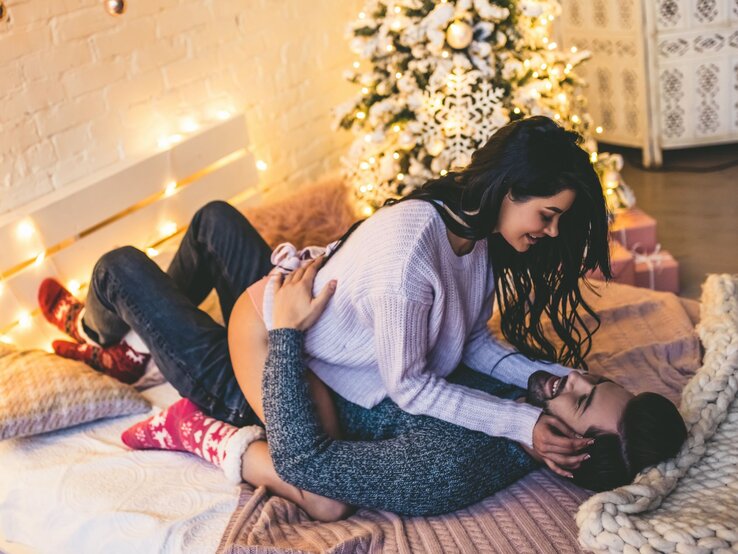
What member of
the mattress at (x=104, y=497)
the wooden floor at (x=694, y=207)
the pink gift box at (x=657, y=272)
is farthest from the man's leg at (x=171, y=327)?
the wooden floor at (x=694, y=207)

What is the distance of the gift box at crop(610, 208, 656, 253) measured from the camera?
119 inches

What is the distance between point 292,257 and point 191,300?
0.43 metres

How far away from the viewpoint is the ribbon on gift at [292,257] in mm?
1783

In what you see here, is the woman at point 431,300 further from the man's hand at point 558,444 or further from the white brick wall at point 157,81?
the white brick wall at point 157,81

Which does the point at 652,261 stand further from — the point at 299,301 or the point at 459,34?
the point at 299,301

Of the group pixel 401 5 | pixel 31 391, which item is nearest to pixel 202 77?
pixel 401 5

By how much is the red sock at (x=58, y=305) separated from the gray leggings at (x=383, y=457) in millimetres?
897

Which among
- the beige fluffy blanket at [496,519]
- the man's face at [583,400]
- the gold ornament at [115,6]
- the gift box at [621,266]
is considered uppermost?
the gold ornament at [115,6]

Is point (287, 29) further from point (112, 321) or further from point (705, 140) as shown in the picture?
point (705, 140)

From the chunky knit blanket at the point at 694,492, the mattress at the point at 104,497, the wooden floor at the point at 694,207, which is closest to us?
the chunky knit blanket at the point at 694,492

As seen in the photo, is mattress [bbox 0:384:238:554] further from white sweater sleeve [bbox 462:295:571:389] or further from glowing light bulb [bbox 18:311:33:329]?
white sweater sleeve [bbox 462:295:571:389]

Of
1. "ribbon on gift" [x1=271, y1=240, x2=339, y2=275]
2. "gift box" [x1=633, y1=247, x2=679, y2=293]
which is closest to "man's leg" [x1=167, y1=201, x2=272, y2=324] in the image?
"ribbon on gift" [x1=271, y1=240, x2=339, y2=275]

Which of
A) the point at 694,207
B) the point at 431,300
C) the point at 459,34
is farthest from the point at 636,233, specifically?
the point at 431,300

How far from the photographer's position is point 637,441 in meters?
1.40
